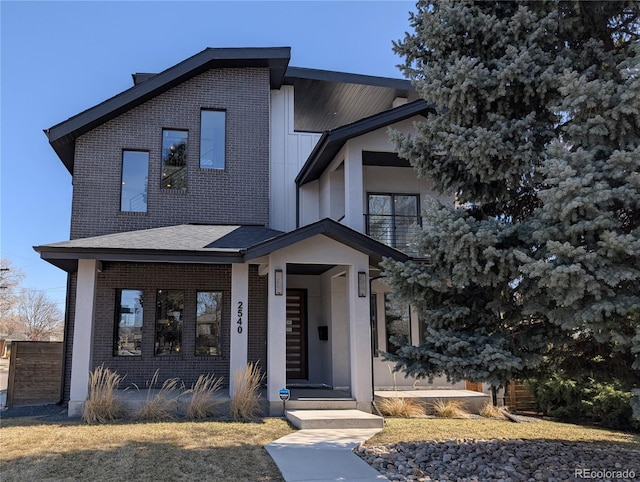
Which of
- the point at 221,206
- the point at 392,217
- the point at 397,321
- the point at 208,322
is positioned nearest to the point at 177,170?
the point at 221,206

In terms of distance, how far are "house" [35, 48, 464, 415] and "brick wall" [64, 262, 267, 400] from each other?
3 centimetres

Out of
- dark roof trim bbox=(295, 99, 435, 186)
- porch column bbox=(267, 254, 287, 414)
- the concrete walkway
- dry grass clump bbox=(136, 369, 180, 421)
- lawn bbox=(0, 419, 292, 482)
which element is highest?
dark roof trim bbox=(295, 99, 435, 186)

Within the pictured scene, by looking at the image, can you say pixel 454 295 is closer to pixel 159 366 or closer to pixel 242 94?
pixel 159 366

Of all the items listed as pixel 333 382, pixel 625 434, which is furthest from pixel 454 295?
pixel 333 382

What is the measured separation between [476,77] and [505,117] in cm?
74

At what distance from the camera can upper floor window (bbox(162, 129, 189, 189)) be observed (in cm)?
1377

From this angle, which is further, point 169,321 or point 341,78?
point 341,78

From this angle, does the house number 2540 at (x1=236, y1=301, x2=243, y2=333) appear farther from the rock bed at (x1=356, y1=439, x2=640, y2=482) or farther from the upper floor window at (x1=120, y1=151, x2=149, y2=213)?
the upper floor window at (x1=120, y1=151, x2=149, y2=213)

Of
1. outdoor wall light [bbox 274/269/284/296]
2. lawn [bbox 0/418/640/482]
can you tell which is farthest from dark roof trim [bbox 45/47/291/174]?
lawn [bbox 0/418/640/482]

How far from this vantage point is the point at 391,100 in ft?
55.6

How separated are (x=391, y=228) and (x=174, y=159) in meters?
6.06

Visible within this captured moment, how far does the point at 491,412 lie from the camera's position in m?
11.4

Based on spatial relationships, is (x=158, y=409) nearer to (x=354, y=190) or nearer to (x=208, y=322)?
(x=208, y=322)

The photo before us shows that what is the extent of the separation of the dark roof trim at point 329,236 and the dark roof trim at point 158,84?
5.89 meters
